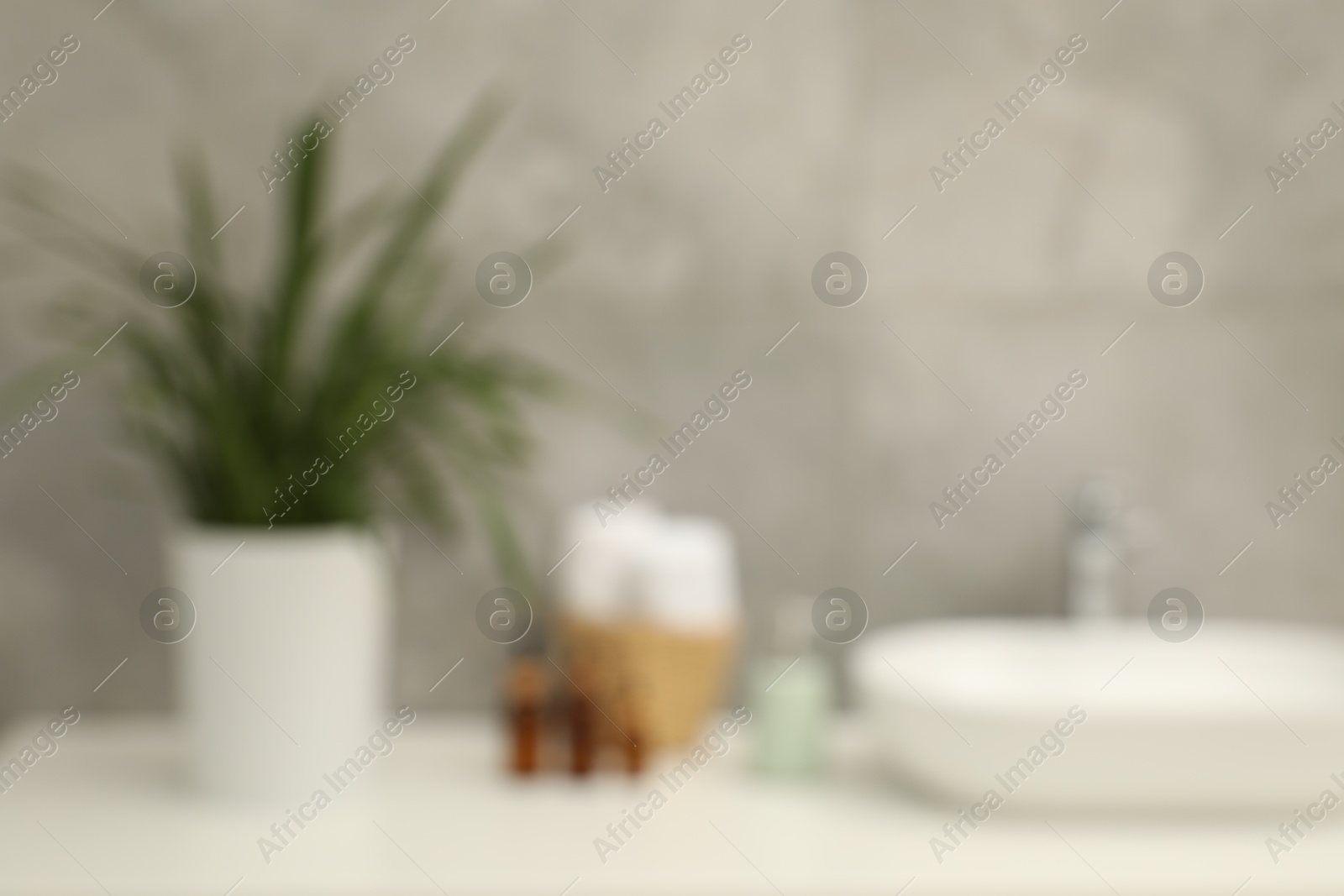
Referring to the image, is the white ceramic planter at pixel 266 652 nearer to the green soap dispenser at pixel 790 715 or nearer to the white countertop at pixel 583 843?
the white countertop at pixel 583 843

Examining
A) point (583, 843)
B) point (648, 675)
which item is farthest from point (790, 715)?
point (583, 843)

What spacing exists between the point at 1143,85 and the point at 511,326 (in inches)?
34.1

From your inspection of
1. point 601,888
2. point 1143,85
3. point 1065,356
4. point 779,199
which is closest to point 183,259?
point 779,199

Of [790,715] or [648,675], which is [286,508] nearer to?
[648,675]

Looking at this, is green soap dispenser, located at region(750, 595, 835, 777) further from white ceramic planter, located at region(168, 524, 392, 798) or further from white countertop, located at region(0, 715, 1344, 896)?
white ceramic planter, located at region(168, 524, 392, 798)

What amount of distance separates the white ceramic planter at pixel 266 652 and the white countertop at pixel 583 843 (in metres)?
0.04

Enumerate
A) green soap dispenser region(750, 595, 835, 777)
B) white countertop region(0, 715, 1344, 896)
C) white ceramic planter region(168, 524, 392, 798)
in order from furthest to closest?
green soap dispenser region(750, 595, 835, 777) → white ceramic planter region(168, 524, 392, 798) → white countertop region(0, 715, 1344, 896)

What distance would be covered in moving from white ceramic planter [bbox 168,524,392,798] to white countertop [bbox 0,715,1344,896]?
4 centimetres

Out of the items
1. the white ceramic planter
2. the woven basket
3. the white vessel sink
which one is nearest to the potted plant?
the white ceramic planter

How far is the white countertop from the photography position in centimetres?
91

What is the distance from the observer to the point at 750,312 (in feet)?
4.58

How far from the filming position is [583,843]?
988 millimetres

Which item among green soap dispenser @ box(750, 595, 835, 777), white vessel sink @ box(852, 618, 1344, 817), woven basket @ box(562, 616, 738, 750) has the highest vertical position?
woven basket @ box(562, 616, 738, 750)

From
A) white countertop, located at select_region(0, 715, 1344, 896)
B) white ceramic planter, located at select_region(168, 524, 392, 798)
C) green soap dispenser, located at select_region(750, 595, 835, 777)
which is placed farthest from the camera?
green soap dispenser, located at select_region(750, 595, 835, 777)
